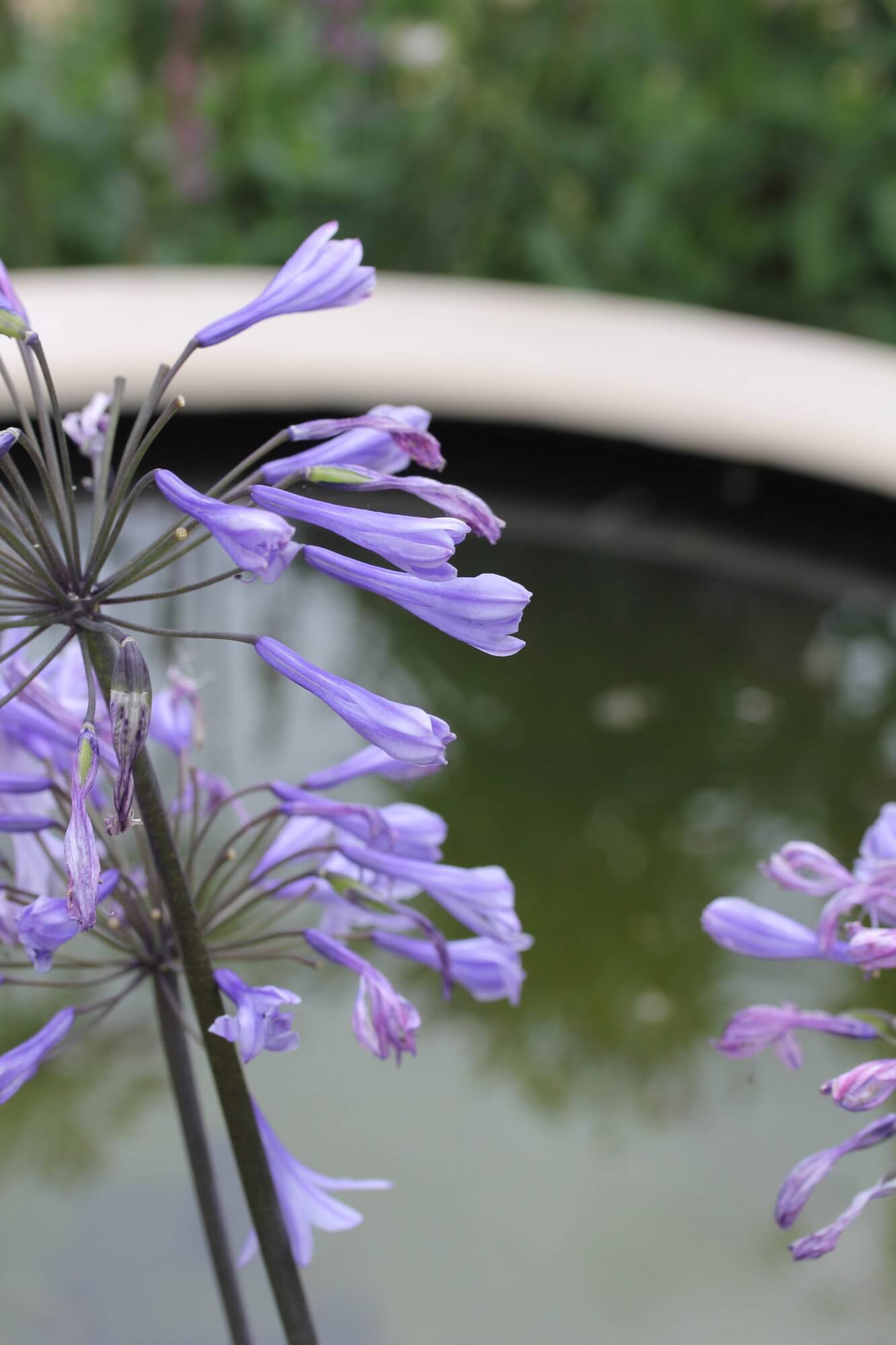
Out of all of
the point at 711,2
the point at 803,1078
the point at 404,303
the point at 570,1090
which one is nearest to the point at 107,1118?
the point at 570,1090

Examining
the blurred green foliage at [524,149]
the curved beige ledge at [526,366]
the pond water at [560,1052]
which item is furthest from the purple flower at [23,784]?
the blurred green foliage at [524,149]

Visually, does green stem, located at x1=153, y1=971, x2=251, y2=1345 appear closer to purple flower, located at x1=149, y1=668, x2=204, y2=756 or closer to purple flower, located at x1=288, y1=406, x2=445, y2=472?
purple flower, located at x1=149, y1=668, x2=204, y2=756

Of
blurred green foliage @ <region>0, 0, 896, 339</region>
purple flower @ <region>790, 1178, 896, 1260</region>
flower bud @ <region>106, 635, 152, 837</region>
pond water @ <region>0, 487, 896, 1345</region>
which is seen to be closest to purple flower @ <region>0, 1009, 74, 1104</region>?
flower bud @ <region>106, 635, 152, 837</region>

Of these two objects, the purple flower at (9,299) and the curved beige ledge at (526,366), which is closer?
the purple flower at (9,299)

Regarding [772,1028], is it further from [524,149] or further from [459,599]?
[524,149]

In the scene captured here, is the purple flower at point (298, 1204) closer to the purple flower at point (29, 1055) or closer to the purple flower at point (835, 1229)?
the purple flower at point (29, 1055)
